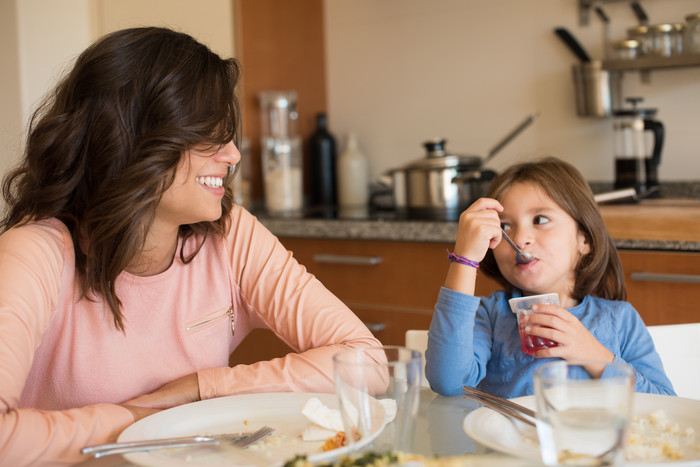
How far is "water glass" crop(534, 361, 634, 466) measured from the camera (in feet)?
1.92

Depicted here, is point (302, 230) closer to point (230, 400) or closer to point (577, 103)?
point (577, 103)

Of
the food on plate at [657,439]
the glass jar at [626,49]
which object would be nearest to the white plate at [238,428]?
the food on plate at [657,439]

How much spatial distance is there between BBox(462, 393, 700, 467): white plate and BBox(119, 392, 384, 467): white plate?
134 mm

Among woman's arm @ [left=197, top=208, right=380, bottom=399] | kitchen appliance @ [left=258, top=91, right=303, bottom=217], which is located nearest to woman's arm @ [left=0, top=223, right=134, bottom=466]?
woman's arm @ [left=197, top=208, right=380, bottom=399]

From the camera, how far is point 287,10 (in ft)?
10.3

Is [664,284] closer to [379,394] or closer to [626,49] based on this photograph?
[626,49]

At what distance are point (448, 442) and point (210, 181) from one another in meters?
0.61

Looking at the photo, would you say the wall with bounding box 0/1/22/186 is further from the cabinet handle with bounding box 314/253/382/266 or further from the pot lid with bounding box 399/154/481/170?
the pot lid with bounding box 399/154/481/170

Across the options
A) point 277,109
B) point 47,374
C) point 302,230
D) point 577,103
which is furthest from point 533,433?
point 277,109

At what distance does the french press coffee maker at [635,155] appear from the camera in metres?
2.44

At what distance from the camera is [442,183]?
2.49 m

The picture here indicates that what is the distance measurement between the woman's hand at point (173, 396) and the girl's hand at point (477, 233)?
0.45 m

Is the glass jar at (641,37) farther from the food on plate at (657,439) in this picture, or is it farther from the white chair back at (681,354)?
the food on plate at (657,439)

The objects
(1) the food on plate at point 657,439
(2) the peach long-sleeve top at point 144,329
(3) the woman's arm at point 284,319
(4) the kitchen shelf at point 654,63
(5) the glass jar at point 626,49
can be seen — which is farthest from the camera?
(5) the glass jar at point 626,49
